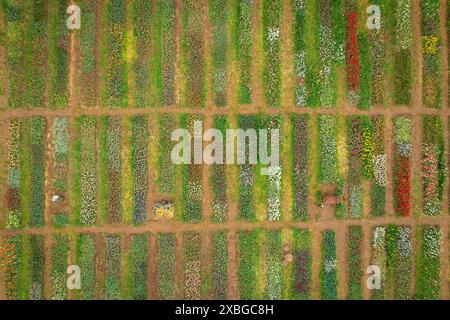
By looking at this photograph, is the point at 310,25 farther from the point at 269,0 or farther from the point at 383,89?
the point at 383,89

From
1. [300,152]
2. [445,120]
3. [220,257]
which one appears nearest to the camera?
[220,257]

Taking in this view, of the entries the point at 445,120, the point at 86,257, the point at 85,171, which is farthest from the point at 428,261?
the point at 85,171

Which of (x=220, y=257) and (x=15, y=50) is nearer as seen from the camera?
(x=220, y=257)

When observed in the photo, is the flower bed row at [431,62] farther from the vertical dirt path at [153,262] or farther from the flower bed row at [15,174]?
the flower bed row at [15,174]

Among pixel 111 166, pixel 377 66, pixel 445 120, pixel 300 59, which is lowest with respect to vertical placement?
pixel 111 166

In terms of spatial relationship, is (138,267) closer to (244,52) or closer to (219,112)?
(219,112)

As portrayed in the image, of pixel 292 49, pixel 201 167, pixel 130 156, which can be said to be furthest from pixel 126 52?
pixel 292 49
